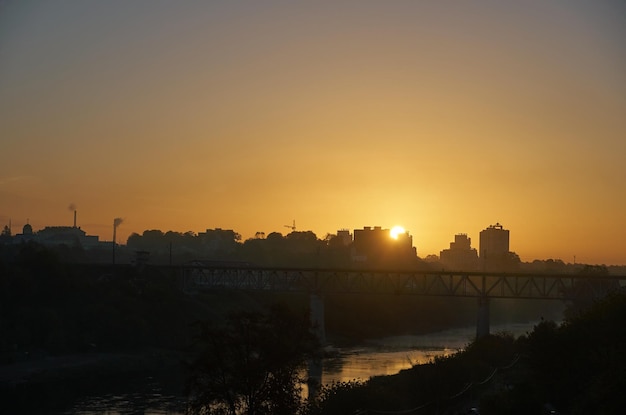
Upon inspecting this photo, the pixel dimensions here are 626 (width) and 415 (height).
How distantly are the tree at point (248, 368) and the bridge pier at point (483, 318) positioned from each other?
58103 millimetres

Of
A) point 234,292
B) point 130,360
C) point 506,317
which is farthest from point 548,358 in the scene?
point 506,317

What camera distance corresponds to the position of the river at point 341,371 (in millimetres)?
58125

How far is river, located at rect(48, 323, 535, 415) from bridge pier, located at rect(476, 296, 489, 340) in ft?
15.0

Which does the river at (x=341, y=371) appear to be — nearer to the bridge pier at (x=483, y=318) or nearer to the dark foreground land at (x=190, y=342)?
the dark foreground land at (x=190, y=342)

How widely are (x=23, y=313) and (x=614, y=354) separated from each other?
65225 millimetres

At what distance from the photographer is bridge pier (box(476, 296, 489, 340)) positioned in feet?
305

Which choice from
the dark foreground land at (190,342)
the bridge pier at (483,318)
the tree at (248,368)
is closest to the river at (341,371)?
the dark foreground land at (190,342)

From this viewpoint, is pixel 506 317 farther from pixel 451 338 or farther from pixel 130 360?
pixel 130 360

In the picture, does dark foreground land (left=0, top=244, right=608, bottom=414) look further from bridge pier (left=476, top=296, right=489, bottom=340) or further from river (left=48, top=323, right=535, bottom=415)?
bridge pier (left=476, top=296, right=489, bottom=340)

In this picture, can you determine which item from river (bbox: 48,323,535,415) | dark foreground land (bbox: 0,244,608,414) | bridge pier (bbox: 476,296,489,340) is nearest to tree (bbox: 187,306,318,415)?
dark foreground land (bbox: 0,244,608,414)

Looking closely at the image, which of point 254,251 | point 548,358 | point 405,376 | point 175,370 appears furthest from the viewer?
point 254,251

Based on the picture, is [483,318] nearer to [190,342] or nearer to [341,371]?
[341,371]

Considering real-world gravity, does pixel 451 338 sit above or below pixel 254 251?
below

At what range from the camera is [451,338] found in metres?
121
